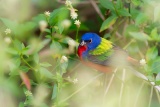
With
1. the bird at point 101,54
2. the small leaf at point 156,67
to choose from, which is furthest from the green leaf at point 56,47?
the small leaf at point 156,67

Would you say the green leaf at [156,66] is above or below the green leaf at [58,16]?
below

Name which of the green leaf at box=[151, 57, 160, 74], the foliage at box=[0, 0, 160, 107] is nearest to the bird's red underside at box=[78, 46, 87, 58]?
the foliage at box=[0, 0, 160, 107]

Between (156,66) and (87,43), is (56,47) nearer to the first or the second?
(87,43)

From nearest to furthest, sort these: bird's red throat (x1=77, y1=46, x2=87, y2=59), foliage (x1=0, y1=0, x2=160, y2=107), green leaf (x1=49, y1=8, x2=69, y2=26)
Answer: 1. foliage (x1=0, y1=0, x2=160, y2=107)
2. green leaf (x1=49, y1=8, x2=69, y2=26)
3. bird's red throat (x1=77, y1=46, x2=87, y2=59)

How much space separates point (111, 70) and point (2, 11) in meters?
0.92

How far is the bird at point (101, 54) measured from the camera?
124 inches

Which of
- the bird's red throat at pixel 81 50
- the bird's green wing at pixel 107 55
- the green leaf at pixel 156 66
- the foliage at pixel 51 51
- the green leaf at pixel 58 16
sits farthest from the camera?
the bird's red throat at pixel 81 50

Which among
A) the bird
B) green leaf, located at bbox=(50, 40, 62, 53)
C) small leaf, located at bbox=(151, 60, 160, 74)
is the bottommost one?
the bird

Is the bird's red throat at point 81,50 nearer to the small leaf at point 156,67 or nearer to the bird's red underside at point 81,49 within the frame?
the bird's red underside at point 81,49

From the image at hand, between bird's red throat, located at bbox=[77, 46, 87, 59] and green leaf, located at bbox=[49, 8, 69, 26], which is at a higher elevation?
green leaf, located at bbox=[49, 8, 69, 26]

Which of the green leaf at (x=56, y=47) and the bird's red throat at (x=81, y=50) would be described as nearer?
the green leaf at (x=56, y=47)

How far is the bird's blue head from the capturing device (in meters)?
3.26

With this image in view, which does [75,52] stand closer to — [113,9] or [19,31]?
[113,9]

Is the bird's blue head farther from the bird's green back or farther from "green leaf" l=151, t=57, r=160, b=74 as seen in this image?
"green leaf" l=151, t=57, r=160, b=74
